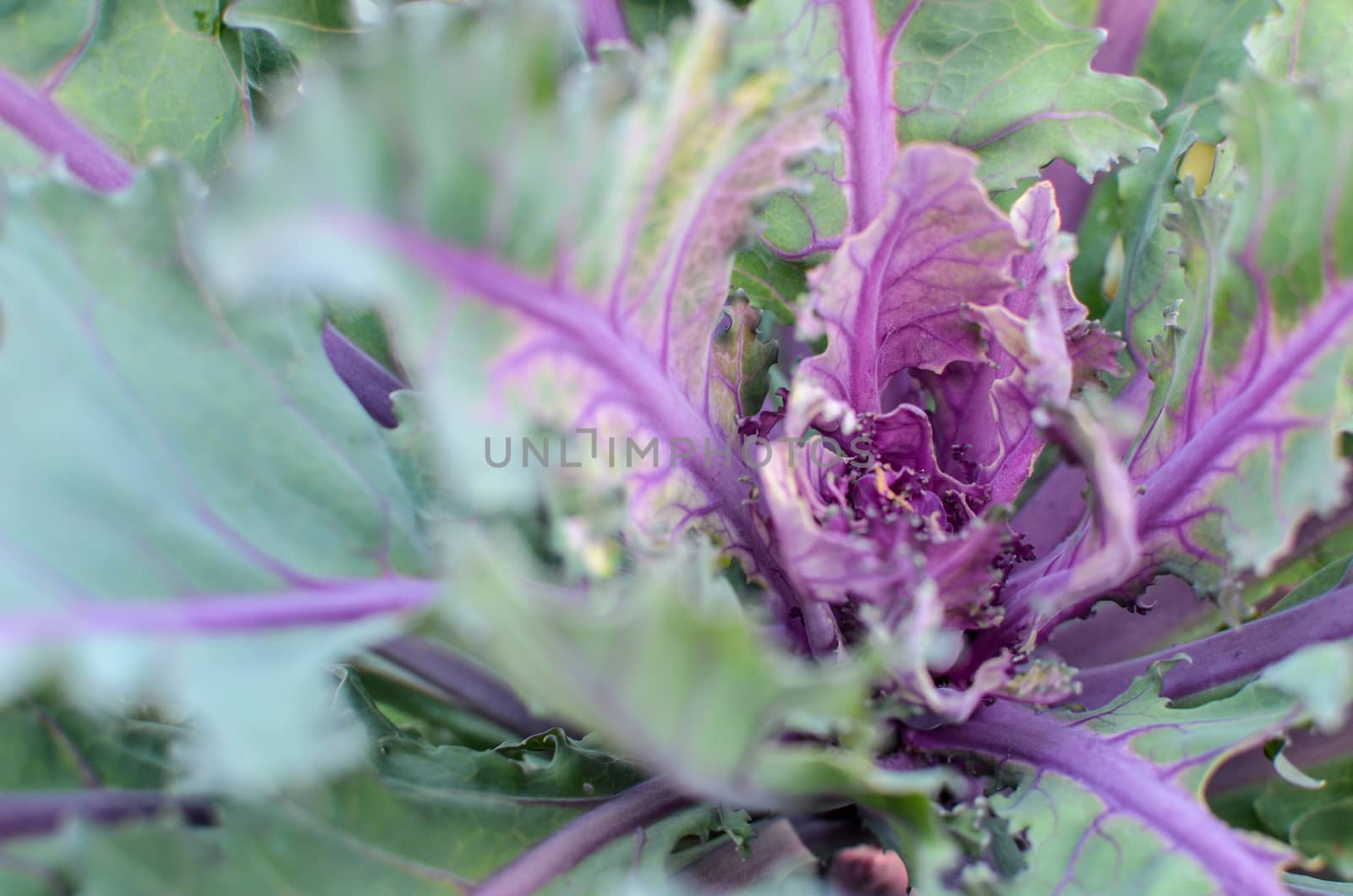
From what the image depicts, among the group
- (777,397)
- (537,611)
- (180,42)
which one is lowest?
(777,397)

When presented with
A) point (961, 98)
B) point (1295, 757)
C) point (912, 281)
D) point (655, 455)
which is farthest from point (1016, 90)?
point (1295, 757)

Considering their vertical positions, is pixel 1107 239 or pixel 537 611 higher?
pixel 537 611

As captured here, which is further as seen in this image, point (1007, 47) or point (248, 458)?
point (1007, 47)

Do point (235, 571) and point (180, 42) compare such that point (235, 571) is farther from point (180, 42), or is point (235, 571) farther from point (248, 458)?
point (180, 42)

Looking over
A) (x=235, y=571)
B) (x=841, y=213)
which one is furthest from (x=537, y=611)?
(x=841, y=213)

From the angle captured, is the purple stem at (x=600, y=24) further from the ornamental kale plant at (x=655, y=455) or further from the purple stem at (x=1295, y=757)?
the purple stem at (x=1295, y=757)

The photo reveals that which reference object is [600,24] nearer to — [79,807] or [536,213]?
[536,213]

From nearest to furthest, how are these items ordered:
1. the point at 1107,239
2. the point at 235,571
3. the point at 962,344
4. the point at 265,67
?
the point at 235,571
the point at 962,344
the point at 265,67
the point at 1107,239

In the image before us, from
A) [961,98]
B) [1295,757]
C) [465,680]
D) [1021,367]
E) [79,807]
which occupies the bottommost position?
[1295,757]

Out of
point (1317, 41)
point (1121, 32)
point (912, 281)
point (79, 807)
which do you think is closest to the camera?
point (79, 807)
